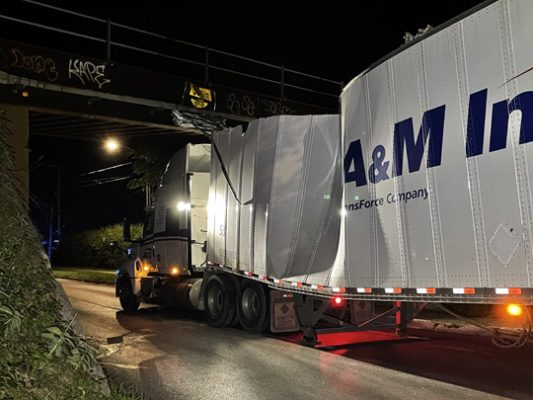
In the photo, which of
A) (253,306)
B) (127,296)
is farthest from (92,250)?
(253,306)

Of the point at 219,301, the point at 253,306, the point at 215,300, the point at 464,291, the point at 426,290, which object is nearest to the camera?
the point at 464,291

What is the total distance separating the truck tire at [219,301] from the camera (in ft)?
40.8

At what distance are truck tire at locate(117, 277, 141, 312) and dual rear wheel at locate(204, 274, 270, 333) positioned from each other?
12.6ft

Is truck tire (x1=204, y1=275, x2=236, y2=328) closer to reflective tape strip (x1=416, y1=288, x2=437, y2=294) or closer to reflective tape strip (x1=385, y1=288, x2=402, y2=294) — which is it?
reflective tape strip (x1=385, y1=288, x2=402, y2=294)

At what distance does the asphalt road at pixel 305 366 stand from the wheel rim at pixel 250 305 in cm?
43

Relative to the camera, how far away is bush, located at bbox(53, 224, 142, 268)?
38397 millimetres

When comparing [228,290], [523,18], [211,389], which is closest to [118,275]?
[228,290]

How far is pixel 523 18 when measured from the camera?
571 cm

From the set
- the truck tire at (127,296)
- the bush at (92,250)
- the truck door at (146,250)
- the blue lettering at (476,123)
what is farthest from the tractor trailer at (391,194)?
the bush at (92,250)

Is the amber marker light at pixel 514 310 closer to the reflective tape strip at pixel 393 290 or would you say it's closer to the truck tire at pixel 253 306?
the reflective tape strip at pixel 393 290

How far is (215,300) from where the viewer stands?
12992 mm

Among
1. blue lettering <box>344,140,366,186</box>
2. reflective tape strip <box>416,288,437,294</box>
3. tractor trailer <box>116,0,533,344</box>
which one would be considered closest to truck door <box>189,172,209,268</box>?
tractor trailer <box>116,0,533,344</box>

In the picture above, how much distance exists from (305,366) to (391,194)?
2923mm

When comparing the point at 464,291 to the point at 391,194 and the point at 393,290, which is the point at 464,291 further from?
the point at 391,194
